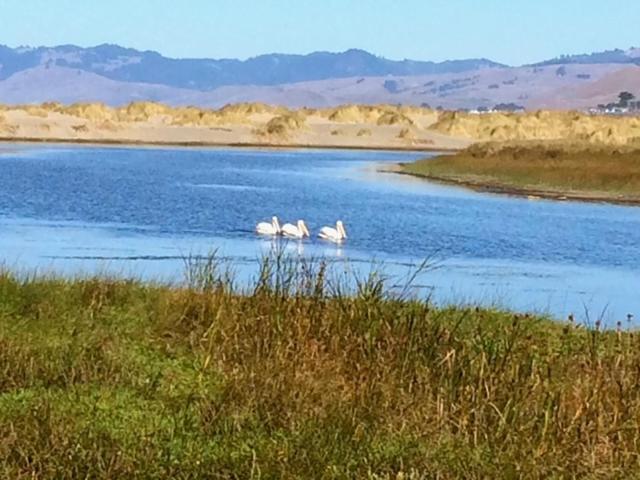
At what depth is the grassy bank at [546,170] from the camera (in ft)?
Answer: 124

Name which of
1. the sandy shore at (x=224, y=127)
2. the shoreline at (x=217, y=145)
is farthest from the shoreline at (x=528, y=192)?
the sandy shore at (x=224, y=127)

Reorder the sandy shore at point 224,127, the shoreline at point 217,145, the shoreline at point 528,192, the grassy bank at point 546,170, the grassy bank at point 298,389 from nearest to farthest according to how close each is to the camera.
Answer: the grassy bank at point 298,389
the shoreline at point 528,192
the grassy bank at point 546,170
the shoreline at point 217,145
the sandy shore at point 224,127

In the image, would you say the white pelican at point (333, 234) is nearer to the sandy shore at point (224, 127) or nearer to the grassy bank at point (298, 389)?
the grassy bank at point (298, 389)

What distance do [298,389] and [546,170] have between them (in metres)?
35.3

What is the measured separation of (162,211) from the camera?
2992cm

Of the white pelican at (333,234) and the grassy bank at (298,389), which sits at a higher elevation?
the grassy bank at (298,389)

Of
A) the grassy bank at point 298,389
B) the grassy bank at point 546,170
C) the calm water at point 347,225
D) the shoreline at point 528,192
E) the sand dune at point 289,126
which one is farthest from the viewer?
the sand dune at point 289,126

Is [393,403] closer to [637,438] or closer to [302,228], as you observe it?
[637,438]

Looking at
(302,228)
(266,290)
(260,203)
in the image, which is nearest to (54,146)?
(260,203)

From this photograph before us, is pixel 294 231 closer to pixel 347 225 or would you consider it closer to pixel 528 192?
pixel 347 225

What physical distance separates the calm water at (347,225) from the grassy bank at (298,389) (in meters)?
3.28

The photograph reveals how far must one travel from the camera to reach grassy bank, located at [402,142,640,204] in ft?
124

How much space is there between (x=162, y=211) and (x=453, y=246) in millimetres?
8924

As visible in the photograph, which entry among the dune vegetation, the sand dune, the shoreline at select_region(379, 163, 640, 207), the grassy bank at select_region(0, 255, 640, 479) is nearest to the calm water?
the shoreline at select_region(379, 163, 640, 207)
